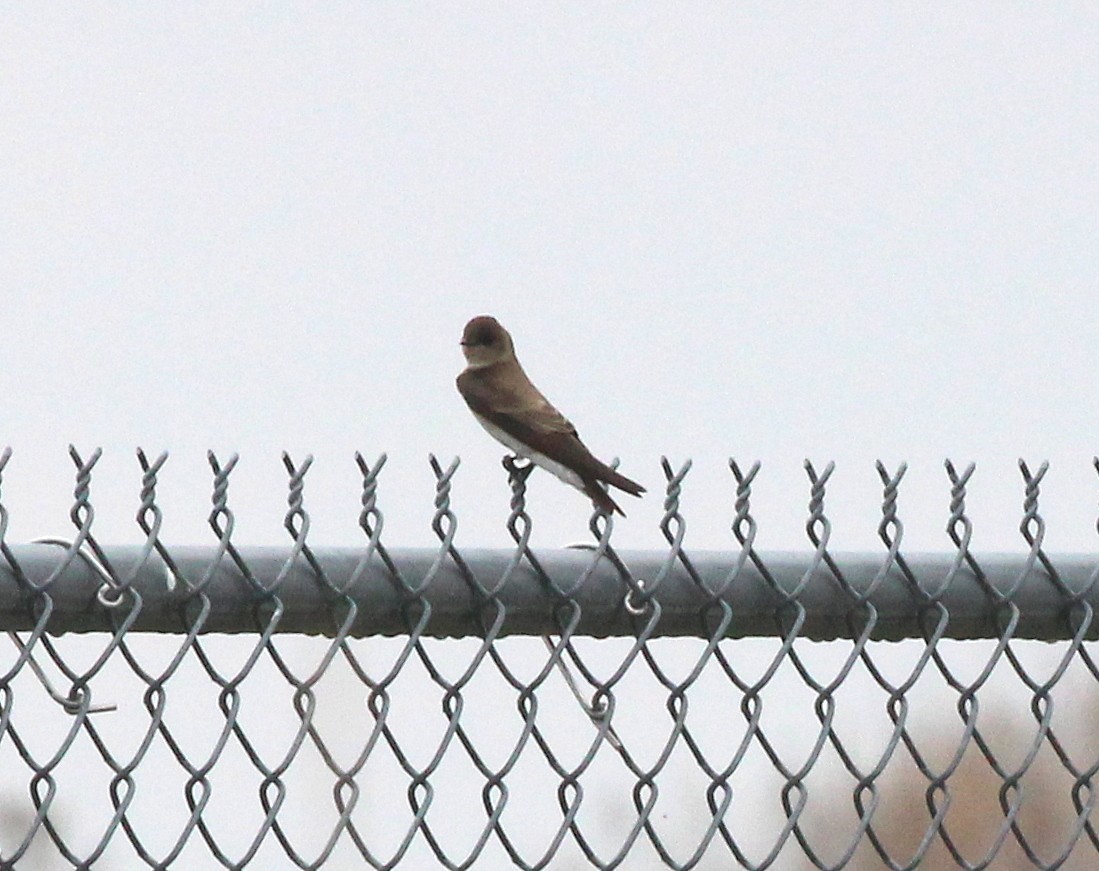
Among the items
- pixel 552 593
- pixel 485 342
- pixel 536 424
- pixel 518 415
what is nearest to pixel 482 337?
pixel 485 342

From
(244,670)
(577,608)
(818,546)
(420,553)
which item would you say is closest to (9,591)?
(244,670)

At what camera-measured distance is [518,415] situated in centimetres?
567

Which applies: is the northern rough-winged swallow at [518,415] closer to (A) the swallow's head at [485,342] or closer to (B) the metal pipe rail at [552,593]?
(A) the swallow's head at [485,342]

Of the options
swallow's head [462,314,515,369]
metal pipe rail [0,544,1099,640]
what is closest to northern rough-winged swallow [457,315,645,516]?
swallow's head [462,314,515,369]

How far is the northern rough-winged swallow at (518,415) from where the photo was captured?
15.2ft

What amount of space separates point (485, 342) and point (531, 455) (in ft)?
4.87

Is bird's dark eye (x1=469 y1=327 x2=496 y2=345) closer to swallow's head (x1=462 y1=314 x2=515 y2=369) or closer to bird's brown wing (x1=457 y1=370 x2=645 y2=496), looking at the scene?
swallow's head (x1=462 y1=314 x2=515 y2=369)

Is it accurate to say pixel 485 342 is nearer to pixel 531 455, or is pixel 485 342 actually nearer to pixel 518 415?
pixel 518 415

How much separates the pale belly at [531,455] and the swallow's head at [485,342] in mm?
669

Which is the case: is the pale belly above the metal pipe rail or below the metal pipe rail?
above

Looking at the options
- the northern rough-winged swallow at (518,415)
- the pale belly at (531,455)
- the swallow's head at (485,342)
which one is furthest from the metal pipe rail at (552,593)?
the swallow's head at (485,342)

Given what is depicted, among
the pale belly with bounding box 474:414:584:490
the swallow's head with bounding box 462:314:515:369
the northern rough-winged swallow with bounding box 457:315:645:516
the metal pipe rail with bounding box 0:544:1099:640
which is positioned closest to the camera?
the metal pipe rail with bounding box 0:544:1099:640

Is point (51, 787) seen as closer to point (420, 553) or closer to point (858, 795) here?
point (420, 553)

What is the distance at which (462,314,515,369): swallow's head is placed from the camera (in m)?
6.73
